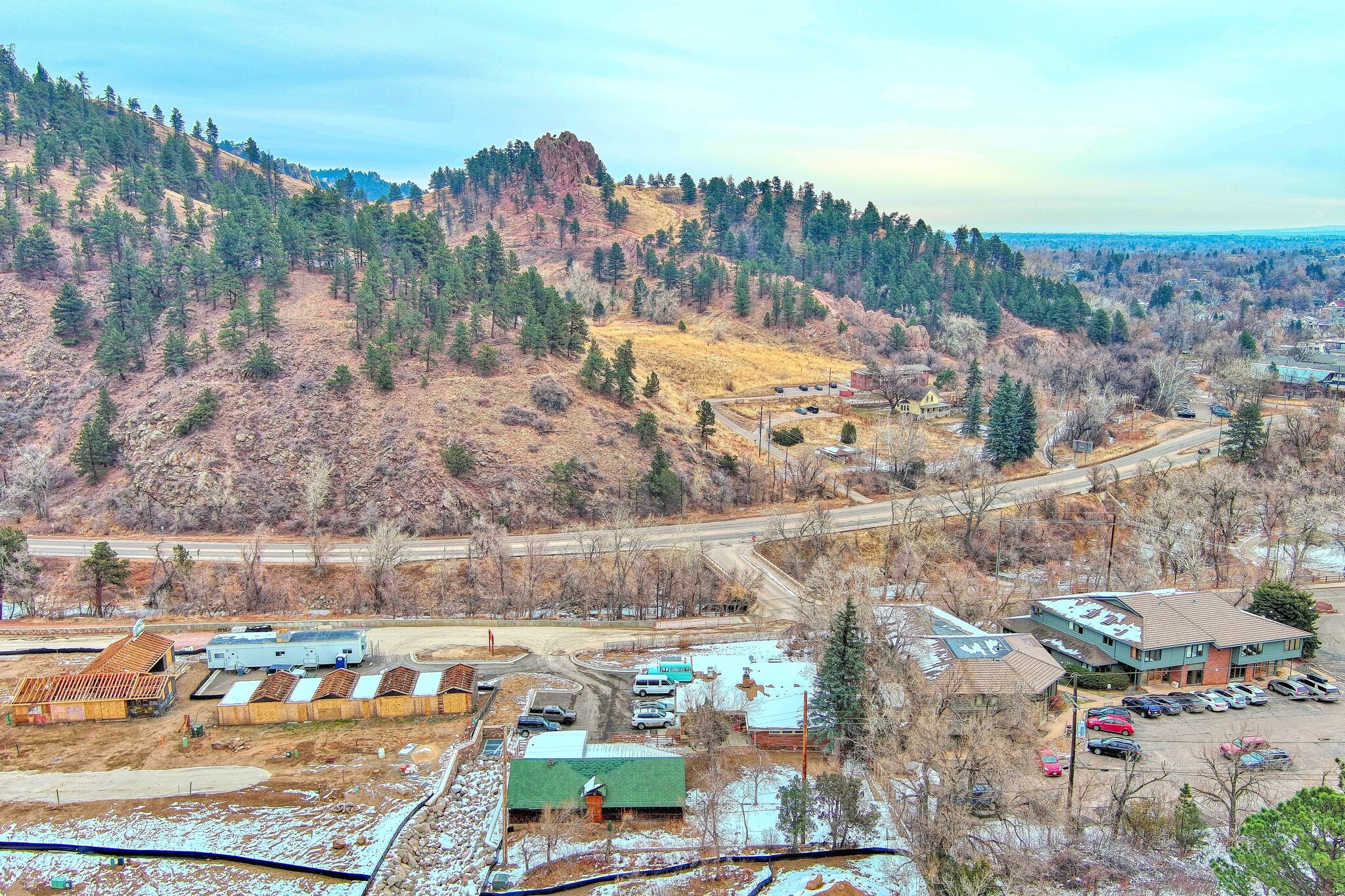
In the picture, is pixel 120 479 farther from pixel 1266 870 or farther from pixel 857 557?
pixel 1266 870

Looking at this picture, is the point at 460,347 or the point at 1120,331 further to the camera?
the point at 1120,331

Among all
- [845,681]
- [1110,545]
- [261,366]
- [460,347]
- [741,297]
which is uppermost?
[741,297]

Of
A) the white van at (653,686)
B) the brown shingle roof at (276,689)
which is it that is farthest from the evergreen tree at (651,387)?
the brown shingle roof at (276,689)

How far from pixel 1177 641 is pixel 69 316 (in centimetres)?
7864

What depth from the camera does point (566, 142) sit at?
482 feet

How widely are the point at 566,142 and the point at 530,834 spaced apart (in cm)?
13935

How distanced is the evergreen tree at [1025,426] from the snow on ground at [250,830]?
54.9 meters

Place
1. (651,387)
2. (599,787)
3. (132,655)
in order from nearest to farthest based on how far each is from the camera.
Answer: (599,787) < (132,655) < (651,387)

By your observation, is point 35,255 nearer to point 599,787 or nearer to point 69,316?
point 69,316

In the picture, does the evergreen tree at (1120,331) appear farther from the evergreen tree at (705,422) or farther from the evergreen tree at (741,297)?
the evergreen tree at (705,422)

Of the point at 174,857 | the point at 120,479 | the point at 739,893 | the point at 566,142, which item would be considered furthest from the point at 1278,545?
the point at 566,142

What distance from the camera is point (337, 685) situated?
33.3 meters

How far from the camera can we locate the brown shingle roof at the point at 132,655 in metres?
33.8

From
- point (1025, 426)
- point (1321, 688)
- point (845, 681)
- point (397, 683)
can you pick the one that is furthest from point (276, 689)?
point (1025, 426)
